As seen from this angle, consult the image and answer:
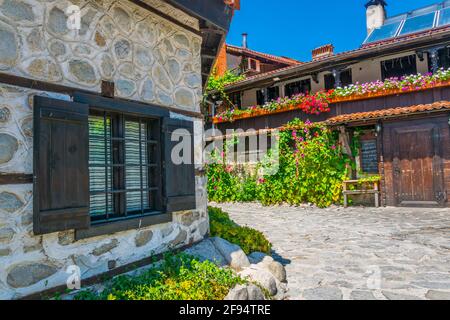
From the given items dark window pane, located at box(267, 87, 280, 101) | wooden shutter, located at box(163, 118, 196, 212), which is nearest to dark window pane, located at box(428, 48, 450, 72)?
dark window pane, located at box(267, 87, 280, 101)

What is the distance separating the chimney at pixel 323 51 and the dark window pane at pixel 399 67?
582 cm

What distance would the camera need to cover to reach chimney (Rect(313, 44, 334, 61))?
63.5 ft

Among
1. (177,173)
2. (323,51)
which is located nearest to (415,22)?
(323,51)

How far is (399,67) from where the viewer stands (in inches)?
532

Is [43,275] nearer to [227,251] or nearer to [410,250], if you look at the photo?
[227,251]

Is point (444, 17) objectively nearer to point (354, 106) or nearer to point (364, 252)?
point (354, 106)

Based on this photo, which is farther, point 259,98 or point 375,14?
point 375,14

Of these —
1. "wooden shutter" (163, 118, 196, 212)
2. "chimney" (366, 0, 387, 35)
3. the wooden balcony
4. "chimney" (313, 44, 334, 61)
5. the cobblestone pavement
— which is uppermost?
"chimney" (366, 0, 387, 35)

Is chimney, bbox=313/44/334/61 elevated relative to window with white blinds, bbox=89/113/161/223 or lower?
elevated

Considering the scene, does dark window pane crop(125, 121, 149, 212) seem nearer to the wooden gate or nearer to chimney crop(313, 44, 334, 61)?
the wooden gate

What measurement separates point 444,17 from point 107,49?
18.8 meters

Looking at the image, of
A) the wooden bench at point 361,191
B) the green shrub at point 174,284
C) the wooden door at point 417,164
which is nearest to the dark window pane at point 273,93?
the wooden bench at point 361,191

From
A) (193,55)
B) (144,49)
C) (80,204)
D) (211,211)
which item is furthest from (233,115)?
(80,204)

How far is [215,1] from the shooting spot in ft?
17.2
